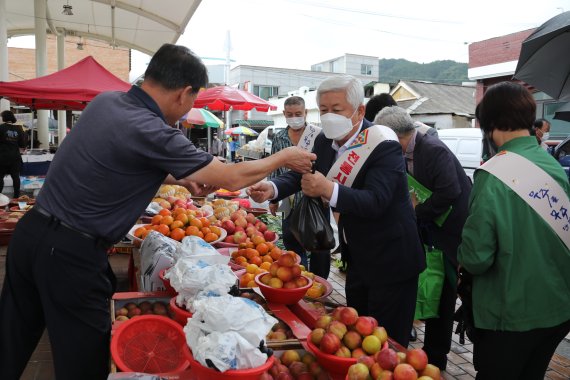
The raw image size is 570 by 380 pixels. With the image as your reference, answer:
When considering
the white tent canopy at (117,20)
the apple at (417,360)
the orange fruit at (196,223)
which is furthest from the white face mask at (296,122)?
the white tent canopy at (117,20)

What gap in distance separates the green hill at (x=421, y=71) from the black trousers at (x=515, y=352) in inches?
1919

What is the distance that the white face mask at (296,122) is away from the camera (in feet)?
16.2

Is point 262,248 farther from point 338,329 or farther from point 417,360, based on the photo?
point 417,360

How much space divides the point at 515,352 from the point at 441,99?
29.5 metres

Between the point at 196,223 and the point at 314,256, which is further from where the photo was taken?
the point at 314,256

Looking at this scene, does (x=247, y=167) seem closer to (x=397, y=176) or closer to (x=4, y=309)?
(x=397, y=176)

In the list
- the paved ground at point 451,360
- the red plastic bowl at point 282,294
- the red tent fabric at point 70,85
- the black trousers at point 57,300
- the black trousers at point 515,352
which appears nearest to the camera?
the black trousers at point 57,300

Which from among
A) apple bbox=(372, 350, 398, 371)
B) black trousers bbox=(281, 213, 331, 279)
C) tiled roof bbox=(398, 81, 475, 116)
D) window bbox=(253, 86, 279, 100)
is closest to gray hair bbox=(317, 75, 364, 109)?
apple bbox=(372, 350, 398, 371)

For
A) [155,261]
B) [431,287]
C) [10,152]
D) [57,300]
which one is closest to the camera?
[57,300]

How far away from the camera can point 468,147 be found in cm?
1333

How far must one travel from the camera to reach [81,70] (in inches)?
307

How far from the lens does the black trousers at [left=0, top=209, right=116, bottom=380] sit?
199 centimetres

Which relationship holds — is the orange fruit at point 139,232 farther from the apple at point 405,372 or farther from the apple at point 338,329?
the apple at point 405,372

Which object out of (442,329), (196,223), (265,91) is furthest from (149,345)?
(265,91)
